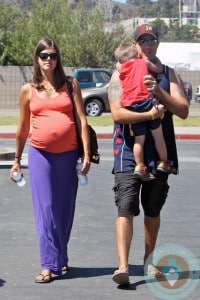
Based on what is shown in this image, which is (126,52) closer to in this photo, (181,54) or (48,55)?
(48,55)

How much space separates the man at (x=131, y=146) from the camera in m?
7.02

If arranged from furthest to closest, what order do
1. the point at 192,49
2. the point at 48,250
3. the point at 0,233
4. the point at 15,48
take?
the point at 192,49
the point at 15,48
the point at 0,233
the point at 48,250

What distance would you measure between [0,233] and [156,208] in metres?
2.64

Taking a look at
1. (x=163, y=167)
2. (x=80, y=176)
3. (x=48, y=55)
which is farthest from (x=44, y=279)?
(x=48, y=55)

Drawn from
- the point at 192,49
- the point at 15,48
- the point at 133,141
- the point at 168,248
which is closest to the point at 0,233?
the point at 168,248

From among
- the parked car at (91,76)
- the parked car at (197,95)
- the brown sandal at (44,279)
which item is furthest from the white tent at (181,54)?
the brown sandal at (44,279)

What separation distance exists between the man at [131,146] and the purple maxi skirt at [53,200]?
1.42ft

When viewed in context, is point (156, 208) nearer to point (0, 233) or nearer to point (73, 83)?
point (73, 83)

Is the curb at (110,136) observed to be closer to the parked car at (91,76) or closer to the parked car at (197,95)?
the parked car at (91,76)

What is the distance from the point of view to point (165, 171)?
23.5ft

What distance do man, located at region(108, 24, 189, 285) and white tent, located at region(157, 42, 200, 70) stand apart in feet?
151

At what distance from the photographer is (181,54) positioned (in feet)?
180

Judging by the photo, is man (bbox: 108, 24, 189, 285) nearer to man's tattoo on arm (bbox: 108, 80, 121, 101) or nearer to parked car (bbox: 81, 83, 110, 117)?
man's tattoo on arm (bbox: 108, 80, 121, 101)

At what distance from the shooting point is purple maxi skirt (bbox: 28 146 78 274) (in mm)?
7320
